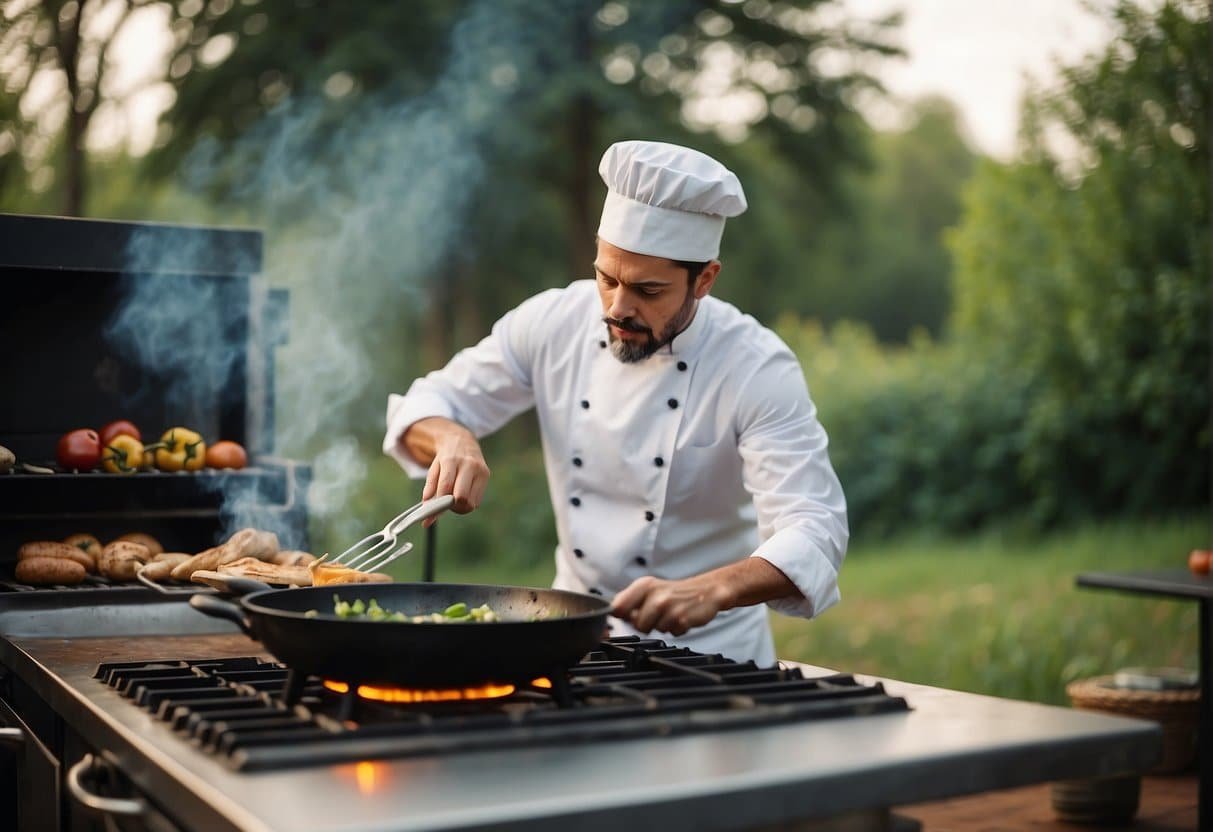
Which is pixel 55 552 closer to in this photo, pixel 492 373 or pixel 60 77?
pixel 492 373

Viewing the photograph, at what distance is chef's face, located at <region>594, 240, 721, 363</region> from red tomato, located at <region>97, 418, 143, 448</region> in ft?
4.19

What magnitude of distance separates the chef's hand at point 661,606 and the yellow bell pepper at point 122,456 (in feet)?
5.25

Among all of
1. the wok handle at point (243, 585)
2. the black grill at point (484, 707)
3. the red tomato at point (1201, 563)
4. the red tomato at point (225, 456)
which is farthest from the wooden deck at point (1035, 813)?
the wok handle at point (243, 585)

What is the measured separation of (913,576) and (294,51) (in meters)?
5.73

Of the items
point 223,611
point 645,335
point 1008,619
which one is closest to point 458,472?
point 645,335

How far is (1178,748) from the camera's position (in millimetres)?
5645

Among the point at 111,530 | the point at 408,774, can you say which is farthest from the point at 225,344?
the point at 408,774

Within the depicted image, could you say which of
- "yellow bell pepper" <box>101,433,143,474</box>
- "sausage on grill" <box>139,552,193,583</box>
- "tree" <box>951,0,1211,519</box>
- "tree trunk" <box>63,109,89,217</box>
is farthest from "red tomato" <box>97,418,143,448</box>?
"tree" <box>951,0,1211,519</box>

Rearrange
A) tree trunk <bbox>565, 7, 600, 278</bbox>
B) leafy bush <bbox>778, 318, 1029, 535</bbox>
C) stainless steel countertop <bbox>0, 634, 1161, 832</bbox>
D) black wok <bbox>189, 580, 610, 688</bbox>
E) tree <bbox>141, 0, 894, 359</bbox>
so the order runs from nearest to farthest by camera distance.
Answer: stainless steel countertop <bbox>0, 634, 1161, 832</bbox>, black wok <bbox>189, 580, 610, 688</bbox>, tree <bbox>141, 0, 894, 359</bbox>, tree trunk <bbox>565, 7, 600, 278</bbox>, leafy bush <bbox>778, 318, 1029, 535</bbox>

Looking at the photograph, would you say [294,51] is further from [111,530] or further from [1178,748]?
[1178,748]

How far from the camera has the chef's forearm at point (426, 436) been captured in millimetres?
3162

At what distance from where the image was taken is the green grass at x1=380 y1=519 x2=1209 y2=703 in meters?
7.21

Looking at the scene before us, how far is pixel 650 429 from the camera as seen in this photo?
325cm

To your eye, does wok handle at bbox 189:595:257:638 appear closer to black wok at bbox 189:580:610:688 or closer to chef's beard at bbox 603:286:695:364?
black wok at bbox 189:580:610:688
